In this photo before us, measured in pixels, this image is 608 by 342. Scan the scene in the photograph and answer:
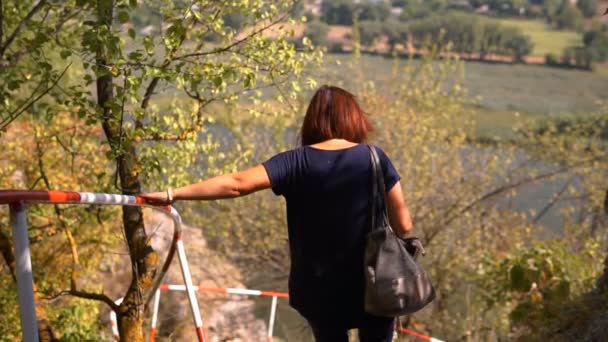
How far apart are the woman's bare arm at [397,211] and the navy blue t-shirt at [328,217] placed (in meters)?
0.04

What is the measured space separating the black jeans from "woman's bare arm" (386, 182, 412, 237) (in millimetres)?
354

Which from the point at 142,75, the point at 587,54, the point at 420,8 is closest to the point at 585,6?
the point at 587,54

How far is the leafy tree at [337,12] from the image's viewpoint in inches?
721

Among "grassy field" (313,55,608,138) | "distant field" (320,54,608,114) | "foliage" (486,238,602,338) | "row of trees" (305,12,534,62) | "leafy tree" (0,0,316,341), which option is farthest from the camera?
"distant field" (320,54,608,114)

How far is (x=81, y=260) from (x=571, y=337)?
5.22 metres

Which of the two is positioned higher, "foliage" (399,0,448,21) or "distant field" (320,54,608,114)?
"foliage" (399,0,448,21)

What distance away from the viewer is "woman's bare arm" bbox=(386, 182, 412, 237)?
3170 mm

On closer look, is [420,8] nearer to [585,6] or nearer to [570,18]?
[570,18]

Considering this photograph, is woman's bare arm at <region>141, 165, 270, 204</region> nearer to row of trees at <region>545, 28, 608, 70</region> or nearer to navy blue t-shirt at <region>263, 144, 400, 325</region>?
navy blue t-shirt at <region>263, 144, 400, 325</region>

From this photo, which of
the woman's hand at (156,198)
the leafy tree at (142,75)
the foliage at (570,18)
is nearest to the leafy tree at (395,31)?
the leafy tree at (142,75)

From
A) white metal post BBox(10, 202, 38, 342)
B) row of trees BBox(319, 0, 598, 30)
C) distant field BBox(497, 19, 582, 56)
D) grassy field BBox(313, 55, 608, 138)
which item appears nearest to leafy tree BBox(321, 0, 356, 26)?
grassy field BBox(313, 55, 608, 138)

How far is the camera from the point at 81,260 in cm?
859

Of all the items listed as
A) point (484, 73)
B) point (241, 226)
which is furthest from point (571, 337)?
point (484, 73)

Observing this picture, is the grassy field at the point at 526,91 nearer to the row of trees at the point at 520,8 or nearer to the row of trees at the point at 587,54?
the row of trees at the point at 587,54
